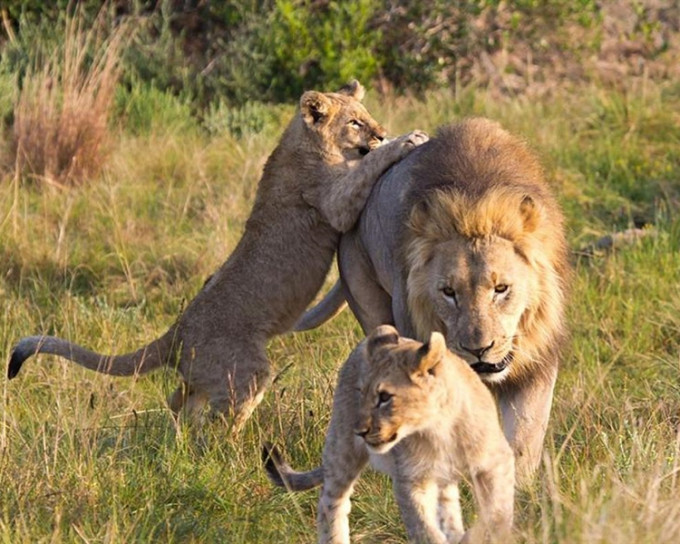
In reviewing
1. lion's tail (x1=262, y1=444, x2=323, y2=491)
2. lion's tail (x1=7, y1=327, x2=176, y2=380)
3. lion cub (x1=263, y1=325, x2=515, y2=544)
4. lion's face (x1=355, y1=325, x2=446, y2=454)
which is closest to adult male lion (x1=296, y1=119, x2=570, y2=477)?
lion cub (x1=263, y1=325, x2=515, y2=544)

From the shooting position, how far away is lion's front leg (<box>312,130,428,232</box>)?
19.8 ft

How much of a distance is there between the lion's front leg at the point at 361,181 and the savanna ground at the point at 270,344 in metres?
0.70

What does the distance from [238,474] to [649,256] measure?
353 centimetres

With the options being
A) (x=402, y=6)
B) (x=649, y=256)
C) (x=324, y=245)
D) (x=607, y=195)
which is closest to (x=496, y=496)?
(x=324, y=245)

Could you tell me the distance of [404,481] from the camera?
4.14m

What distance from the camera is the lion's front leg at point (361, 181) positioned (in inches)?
238

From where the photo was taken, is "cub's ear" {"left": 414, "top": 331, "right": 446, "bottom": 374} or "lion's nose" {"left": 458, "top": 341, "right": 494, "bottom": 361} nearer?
"cub's ear" {"left": 414, "top": 331, "right": 446, "bottom": 374}

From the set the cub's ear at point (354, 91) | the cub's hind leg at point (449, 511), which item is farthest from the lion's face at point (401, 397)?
the cub's ear at point (354, 91)

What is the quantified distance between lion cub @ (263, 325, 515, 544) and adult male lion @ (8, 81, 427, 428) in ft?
5.18

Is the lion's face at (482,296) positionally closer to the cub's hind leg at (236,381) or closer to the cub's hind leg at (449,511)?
the cub's hind leg at (449,511)

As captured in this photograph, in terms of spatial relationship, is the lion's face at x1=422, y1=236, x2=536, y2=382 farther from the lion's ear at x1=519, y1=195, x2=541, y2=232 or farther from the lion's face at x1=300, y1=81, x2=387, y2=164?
the lion's face at x1=300, y1=81, x2=387, y2=164

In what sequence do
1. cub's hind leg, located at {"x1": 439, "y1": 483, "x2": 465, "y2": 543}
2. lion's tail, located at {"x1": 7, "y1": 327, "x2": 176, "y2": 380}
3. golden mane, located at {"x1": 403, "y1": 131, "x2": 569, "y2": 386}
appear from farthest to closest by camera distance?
lion's tail, located at {"x1": 7, "y1": 327, "x2": 176, "y2": 380} < golden mane, located at {"x1": 403, "y1": 131, "x2": 569, "y2": 386} < cub's hind leg, located at {"x1": 439, "y1": 483, "x2": 465, "y2": 543}

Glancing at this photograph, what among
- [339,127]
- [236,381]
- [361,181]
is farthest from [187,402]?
[339,127]

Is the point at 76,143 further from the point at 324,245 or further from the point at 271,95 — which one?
the point at 324,245
